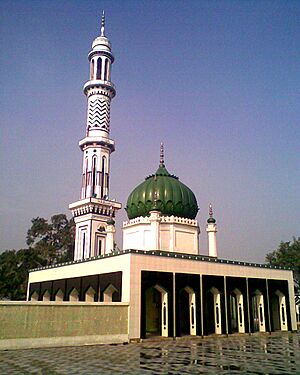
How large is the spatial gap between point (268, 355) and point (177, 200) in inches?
574

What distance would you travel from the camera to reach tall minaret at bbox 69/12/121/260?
37594 millimetres

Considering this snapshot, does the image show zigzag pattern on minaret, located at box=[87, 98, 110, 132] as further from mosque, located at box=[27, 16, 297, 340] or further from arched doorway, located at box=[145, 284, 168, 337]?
arched doorway, located at box=[145, 284, 168, 337]

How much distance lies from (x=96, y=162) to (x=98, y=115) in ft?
16.4

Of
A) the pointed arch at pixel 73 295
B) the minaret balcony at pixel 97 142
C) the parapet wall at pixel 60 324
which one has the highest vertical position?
the minaret balcony at pixel 97 142

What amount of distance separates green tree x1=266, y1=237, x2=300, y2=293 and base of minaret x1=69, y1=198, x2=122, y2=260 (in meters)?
17.4

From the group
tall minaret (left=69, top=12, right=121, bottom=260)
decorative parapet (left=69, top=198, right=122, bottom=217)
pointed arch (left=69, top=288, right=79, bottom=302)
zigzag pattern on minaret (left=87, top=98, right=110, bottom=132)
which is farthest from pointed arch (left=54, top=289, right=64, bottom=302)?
zigzag pattern on minaret (left=87, top=98, right=110, bottom=132)

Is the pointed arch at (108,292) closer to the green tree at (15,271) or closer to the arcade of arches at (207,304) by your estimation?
the arcade of arches at (207,304)

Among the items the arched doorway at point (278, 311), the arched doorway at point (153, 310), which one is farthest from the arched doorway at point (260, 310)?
the arched doorway at point (153, 310)

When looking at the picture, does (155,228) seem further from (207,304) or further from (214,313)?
(214,313)

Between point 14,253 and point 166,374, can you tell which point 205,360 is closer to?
point 166,374

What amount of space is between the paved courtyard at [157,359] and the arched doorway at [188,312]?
418cm

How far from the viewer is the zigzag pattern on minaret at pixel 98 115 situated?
4078 cm

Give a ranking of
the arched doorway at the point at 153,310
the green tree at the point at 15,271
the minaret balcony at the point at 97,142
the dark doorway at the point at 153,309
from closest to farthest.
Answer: the arched doorway at the point at 153,310
the dark doorway at the point at 153,309
the minaret balcony at the point at 97,142
the green tree at the point at 15,271

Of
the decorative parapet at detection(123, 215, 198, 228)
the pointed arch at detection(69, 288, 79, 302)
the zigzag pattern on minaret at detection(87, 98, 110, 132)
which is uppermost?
the zigzag pattern on minaret at detection(87, 98, 110, 132)
